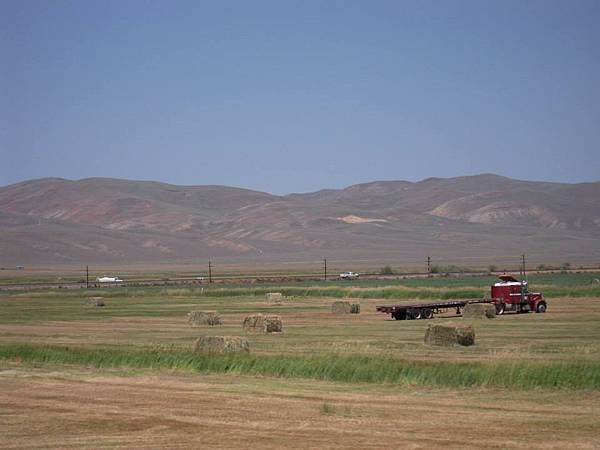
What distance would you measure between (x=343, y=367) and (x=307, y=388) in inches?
83.2

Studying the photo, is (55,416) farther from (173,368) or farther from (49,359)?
(49,359)

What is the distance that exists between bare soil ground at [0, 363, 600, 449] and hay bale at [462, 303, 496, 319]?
21194 mm

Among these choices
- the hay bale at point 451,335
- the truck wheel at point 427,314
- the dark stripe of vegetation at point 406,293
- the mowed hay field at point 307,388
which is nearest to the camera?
the mowed hay field at point 307,388

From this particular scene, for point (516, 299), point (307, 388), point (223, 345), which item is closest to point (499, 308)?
point (516, 299)

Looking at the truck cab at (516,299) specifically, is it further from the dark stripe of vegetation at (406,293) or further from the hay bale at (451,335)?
the hay bale at (451,335)

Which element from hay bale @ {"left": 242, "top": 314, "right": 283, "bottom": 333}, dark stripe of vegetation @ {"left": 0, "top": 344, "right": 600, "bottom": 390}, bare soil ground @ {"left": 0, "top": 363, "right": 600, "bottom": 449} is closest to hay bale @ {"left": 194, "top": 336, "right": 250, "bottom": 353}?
dark stripe of vegetation @ {"left": 0, "top": 344, "right": 600, "bottom": 390}

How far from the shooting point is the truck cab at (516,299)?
46344mm

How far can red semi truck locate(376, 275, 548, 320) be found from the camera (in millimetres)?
44281

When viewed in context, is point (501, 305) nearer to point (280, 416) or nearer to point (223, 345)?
point (223, 345)

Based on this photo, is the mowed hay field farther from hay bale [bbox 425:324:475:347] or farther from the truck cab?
the truck cab

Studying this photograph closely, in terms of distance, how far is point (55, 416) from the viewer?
18.7 m

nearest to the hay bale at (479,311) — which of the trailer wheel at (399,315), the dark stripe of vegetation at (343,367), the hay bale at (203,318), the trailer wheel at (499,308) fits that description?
the trailer wheel at (499,308)

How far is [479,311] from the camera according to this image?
43500mm

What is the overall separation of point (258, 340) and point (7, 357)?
7.94 m
